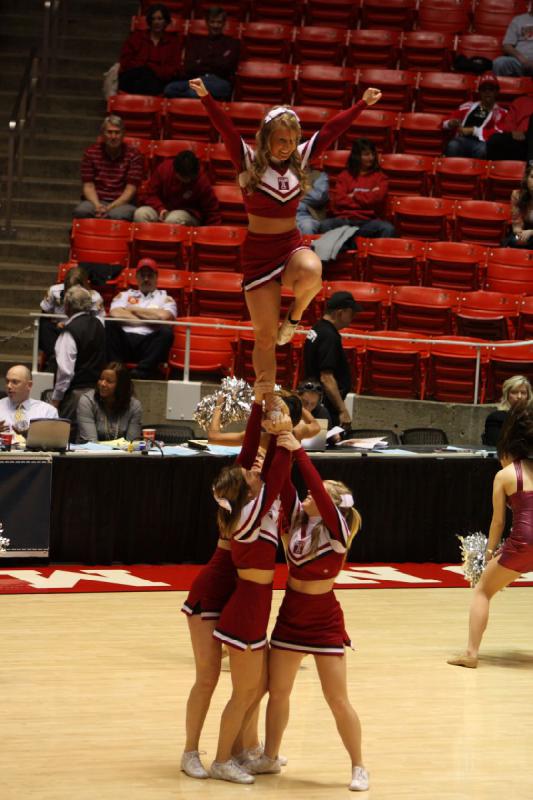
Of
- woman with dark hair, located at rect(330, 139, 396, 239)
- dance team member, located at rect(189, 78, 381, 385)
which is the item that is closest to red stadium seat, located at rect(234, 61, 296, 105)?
woman with dark hair, located at rect(330, 139, 396, 239)

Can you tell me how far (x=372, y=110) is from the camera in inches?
516

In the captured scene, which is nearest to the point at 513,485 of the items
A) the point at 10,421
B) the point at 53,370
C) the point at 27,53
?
the point at 10,421

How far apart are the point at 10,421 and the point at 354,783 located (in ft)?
15.3

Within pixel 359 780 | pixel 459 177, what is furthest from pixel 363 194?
pixel 359 780

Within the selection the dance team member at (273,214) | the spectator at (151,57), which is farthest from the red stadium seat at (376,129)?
the dance team member at (273,214)

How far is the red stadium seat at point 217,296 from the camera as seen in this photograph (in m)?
11.1

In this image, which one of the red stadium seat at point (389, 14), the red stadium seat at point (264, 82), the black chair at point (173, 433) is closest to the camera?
the black chair at point (173, 433)

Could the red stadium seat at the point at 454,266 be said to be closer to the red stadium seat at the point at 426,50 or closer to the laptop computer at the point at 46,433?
the red stadium seat at the point at 426,50

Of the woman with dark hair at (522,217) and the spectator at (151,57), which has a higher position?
the spectator at (151,57)

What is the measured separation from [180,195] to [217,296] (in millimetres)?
1219

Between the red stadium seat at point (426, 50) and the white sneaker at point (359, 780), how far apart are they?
1011 centimetres

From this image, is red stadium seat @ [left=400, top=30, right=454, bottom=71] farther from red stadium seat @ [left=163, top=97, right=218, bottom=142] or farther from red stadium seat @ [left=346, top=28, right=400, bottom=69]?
red stadium seat @ [left=163, top=97, right=218, bottom=142]

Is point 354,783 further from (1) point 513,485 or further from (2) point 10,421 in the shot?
(2) point 10,421

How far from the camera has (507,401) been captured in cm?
880
